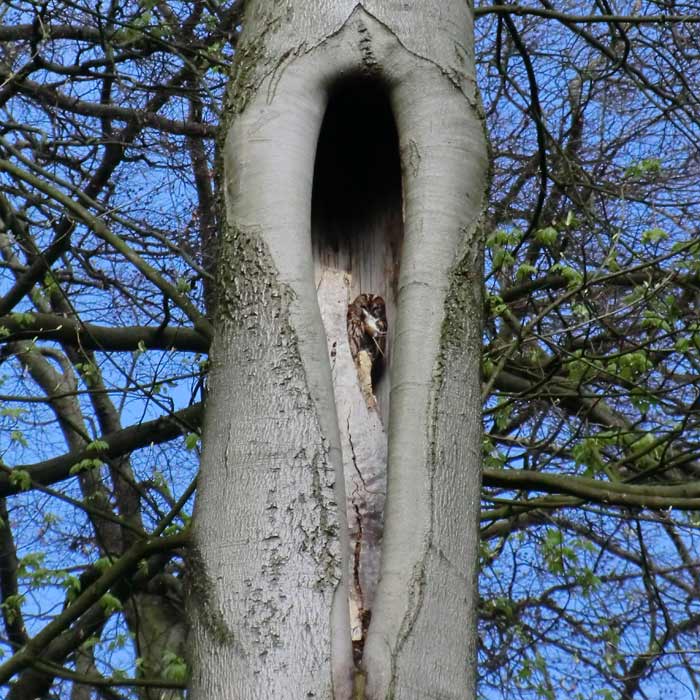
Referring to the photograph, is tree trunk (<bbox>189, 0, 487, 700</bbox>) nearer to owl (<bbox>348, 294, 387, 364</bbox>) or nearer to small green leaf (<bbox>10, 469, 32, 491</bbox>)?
owl (<bbox>348, 294, 387, 364</bbox>)

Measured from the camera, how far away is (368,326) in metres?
2.00

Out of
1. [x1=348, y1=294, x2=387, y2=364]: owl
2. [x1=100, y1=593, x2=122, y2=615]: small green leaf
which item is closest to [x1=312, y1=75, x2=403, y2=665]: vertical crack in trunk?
[x1=348, y1=294, x2=387, y2=364]: owl

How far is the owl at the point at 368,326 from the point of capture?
198cm

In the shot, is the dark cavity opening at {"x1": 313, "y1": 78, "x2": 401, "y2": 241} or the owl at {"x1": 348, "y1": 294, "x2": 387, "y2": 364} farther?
the dark cavity opening at {"x1": 313, "y1": 78, "x2": 401, "y2": 241}

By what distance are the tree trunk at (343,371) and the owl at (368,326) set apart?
0.05 ft

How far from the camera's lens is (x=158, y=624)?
6234 millimetres

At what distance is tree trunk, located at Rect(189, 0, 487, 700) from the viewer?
153 cm

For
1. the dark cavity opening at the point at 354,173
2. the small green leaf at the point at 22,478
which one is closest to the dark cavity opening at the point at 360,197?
the dark cavity opening at the point at 354,173

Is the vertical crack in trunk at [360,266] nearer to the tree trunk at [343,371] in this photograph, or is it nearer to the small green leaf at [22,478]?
the tree trunk at [343,371]

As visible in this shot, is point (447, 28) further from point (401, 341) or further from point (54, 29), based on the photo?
point (54, 29)

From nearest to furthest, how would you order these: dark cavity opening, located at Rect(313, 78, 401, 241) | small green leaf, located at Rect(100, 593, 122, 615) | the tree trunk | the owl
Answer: the tree trunk → the owl → dark cavity opening, located at Rect(313, 78, 401, 241) → small green leaf, located at Rect(100, 593, 122, 615)

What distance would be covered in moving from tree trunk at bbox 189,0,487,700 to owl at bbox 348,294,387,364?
0.05 ft

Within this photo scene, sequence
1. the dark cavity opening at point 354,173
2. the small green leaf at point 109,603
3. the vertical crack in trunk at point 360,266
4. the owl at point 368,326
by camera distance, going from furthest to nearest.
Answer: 1. the small green leaf at point 109,603
2. the dark cavity opening at point 354,173
3. the owl at point 368,326
4. the vertical crack in trunk at point 360,266

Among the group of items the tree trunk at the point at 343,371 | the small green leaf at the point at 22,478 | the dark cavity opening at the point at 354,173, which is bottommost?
the tree trunk at the point at 343,371
